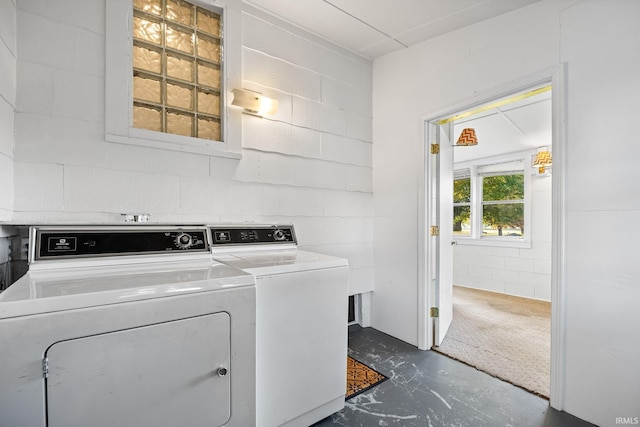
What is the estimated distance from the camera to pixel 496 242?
4898 millimetres

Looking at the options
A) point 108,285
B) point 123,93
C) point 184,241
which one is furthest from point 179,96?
point 108,285

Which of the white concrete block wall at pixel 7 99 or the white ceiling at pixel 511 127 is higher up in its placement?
the white ceiling at pixel 511 127

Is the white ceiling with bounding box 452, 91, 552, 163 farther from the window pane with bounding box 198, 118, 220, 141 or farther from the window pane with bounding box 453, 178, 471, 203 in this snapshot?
the window pane with bounding box 198, 118, 220, 141

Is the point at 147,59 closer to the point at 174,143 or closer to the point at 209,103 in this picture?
the point at 209,103

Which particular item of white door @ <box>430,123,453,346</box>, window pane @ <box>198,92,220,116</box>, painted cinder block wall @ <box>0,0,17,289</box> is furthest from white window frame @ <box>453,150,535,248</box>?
painted cinder block wall @ <box>0,0,17,289</box>

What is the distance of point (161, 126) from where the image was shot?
1.94 meters

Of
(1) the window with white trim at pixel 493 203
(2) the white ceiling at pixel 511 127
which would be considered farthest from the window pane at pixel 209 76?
(1) the window with white trim at pixel 493 203

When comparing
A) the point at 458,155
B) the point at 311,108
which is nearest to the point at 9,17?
the point at 311,108

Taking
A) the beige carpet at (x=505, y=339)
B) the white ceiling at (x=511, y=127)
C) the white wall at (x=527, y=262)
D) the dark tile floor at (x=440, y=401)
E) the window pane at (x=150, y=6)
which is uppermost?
the window pane at (x=150, y=6)

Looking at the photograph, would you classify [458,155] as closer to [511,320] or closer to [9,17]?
[511,320]

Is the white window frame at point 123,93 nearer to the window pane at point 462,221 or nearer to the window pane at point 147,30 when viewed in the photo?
the window pane at point 147,30

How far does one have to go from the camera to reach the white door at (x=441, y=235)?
271cm

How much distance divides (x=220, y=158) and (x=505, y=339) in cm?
308

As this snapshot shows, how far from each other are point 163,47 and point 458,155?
4637mm
